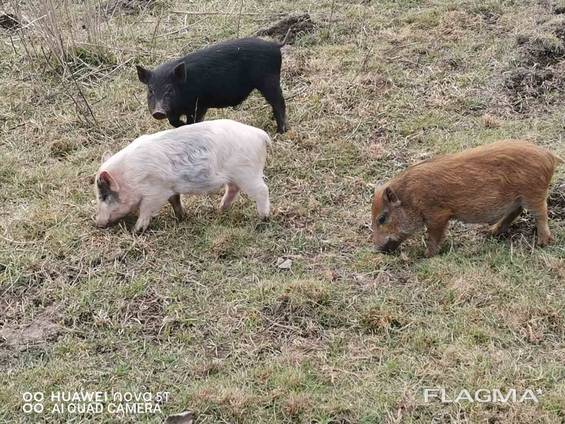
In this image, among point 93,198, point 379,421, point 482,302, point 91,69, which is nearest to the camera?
point 379,421

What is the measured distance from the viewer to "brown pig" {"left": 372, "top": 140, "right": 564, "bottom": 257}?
4.62m

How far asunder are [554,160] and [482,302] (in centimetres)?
117

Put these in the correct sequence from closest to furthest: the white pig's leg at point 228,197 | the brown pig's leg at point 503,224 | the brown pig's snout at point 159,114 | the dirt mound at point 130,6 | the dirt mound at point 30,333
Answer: the dirt mound at point 30,333 → the brown pig's leg at point 503,224 → the white pig's leg at point 228,197 → the brown pig's snout at point 159,114 → the dirt mound at point 130,6

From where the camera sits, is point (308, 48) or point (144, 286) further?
point (308, 48)

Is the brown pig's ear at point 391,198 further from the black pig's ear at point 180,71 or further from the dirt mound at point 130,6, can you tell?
the dirt mound at point 130,6

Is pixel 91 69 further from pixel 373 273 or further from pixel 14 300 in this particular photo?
pixel 373 273

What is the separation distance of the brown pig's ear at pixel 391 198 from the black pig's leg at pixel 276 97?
2.21 meters

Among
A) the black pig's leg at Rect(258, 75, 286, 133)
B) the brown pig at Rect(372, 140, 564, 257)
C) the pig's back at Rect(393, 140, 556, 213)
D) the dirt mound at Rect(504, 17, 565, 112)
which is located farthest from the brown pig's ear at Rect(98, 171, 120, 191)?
the dirt mound at Rect(504, 17, 565, 112)

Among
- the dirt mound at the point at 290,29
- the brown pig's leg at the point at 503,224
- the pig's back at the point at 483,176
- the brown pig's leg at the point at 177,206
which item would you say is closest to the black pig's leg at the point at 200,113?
the brown pig's leg at the point at 177,206

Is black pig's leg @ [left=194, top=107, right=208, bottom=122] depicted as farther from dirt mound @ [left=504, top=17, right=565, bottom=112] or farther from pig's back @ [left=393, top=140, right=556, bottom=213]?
dirt mound @ [left=504, top=17, right=565, bottom=112]

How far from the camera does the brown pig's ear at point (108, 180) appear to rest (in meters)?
4.95

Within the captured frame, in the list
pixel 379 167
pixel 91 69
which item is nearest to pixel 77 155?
pixel 91 69

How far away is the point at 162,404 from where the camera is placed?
359 cm

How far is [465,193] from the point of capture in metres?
4.67
